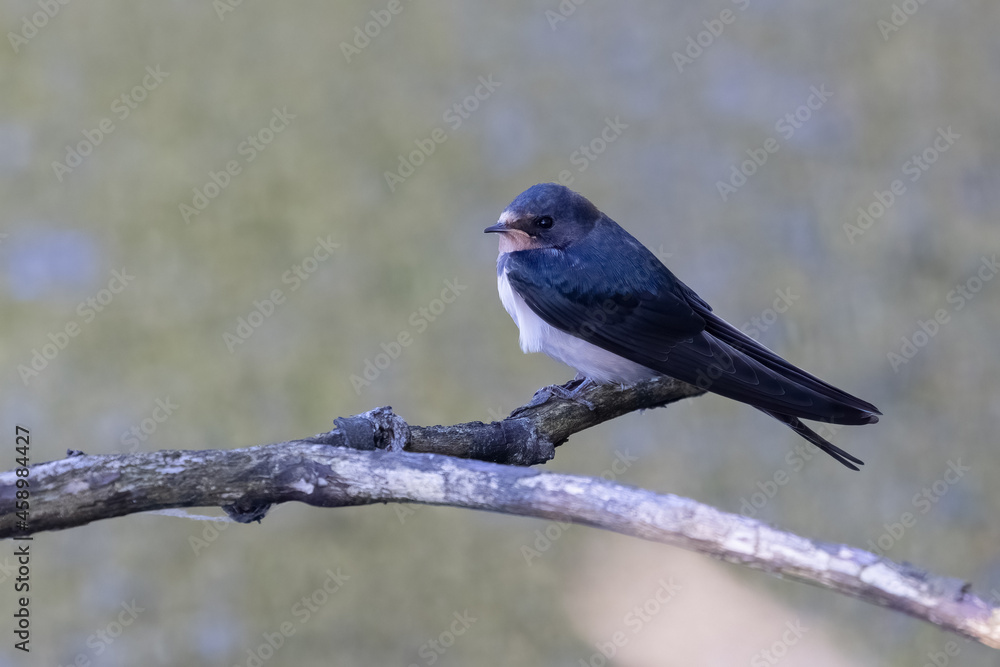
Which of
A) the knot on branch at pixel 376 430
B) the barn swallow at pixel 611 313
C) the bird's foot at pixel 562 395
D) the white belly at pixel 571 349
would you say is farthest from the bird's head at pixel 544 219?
the knot on branch at pixel 376 430

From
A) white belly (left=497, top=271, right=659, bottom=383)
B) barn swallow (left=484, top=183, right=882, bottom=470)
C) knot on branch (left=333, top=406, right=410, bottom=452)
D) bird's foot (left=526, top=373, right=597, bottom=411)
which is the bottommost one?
knot on branch (left=333, top=406, right=410, bottom=452)

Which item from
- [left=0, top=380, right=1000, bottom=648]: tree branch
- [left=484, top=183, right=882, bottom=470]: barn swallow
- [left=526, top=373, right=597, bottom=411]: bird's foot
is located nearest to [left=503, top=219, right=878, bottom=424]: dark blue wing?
[left=484, top=183, right=882, bottom=470]: barn swallow

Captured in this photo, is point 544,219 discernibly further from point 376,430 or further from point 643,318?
point 376,430

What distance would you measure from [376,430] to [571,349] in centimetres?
92

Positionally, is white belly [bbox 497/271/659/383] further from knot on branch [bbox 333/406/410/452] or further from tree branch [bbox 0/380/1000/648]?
knot on branch [bbox 333/406/410/452]

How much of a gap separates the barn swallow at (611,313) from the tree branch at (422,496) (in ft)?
2.54

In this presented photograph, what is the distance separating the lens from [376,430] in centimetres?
197

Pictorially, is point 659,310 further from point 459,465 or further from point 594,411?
point 459,465

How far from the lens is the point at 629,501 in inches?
57.6

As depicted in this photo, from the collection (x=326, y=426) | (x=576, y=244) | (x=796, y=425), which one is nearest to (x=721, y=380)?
(x=796, y=425)

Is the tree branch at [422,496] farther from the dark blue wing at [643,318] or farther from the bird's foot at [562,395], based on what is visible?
the dark blue wing at [643,318]

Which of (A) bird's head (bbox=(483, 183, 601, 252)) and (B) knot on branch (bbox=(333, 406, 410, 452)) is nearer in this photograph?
(B) knot on branch (bbox=(333, 406, 410, 452))

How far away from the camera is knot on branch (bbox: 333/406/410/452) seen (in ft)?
6.34

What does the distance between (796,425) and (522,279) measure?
93 cm
